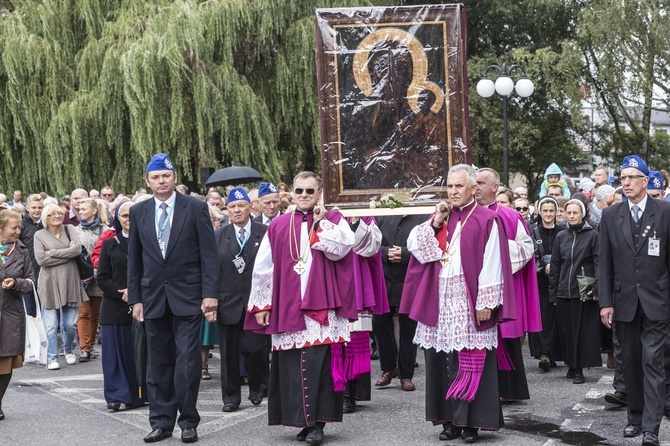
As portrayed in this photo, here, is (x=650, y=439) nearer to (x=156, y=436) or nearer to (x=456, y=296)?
(x=456, y=296)

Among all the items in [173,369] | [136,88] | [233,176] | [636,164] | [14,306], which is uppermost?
[136,88]

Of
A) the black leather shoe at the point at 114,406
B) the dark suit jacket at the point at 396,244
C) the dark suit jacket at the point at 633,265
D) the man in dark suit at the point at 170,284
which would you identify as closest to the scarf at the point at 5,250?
the black leather shoe at the point at 114,406

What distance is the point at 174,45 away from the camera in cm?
1948

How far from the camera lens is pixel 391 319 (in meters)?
10.3

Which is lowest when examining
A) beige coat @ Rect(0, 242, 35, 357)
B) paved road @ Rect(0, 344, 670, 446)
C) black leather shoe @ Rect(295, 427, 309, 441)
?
paved road @ Rect(0, 344, 670, 446)

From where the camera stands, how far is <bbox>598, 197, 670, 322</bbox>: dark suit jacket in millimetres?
7539

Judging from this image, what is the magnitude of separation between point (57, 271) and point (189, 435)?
17.4 ft

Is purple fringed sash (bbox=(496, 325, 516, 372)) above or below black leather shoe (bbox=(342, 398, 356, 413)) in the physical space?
above

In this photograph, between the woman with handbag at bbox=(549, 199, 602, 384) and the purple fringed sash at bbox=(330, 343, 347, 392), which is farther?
the woman with handbag at bbox=(549, 199, 602, 384)

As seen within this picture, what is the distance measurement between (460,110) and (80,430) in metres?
4.37

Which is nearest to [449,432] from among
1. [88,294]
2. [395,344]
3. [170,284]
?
[170,284]

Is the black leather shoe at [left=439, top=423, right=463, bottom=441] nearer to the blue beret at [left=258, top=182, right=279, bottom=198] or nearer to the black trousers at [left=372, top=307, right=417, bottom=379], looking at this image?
the black trousers at [left=372, top=307, right=417, bottom=379]

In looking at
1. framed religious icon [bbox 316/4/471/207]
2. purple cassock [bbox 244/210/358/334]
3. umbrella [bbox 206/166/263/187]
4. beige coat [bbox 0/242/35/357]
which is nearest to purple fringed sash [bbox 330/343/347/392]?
purple cassock [bbox 244/210/358/334]

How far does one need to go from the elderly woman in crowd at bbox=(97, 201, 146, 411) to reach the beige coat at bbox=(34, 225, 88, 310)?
289 centimetres
